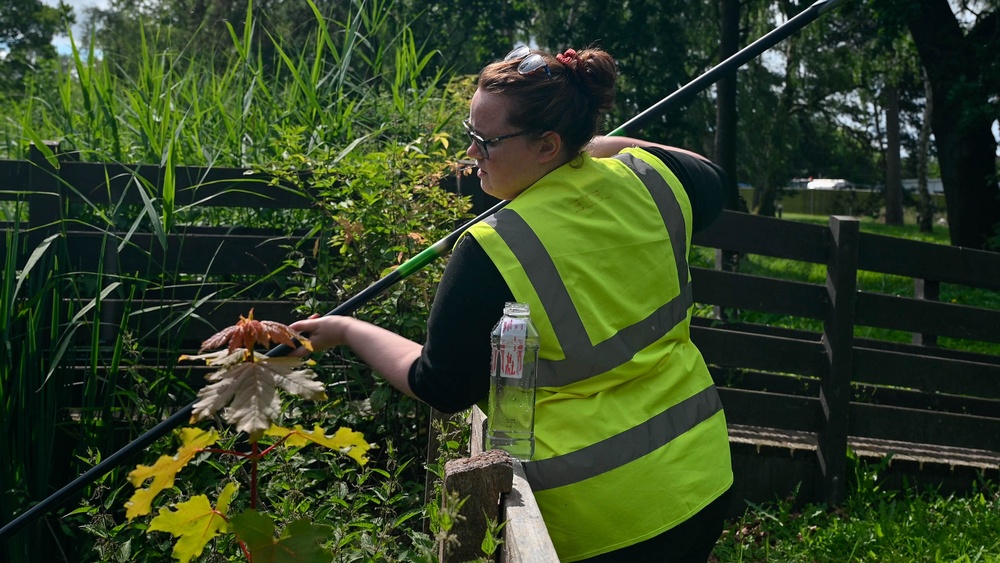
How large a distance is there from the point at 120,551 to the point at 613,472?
1.53m

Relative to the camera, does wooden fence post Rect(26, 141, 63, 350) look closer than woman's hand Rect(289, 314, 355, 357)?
No

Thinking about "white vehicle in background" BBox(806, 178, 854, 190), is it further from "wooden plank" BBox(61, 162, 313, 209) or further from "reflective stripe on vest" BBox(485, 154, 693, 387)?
"reflective stripe on vest" BBox(485, 154, 693, 387)

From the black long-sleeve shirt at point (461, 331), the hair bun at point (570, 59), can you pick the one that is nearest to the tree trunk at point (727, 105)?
the hair bun at point (570, 59)

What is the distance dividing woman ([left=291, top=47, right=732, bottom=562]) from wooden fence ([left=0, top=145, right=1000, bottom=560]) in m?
2.15

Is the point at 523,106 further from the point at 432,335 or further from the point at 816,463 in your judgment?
the point at 816,463

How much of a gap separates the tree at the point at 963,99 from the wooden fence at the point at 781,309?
9.08m

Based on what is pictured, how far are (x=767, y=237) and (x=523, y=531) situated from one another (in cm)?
385

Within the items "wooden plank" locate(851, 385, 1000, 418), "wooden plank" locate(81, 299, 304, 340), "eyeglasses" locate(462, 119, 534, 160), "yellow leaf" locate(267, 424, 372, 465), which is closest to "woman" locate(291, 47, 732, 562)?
"eyeglasses" locate(462, 119, 534, 160)

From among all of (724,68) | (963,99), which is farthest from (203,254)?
(963,99)

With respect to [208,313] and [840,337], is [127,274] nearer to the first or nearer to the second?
[208,313]

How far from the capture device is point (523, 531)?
1.73 m

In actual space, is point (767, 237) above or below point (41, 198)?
below

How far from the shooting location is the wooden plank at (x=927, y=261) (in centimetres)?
550

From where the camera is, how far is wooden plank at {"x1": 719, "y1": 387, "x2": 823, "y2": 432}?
5262 mm
